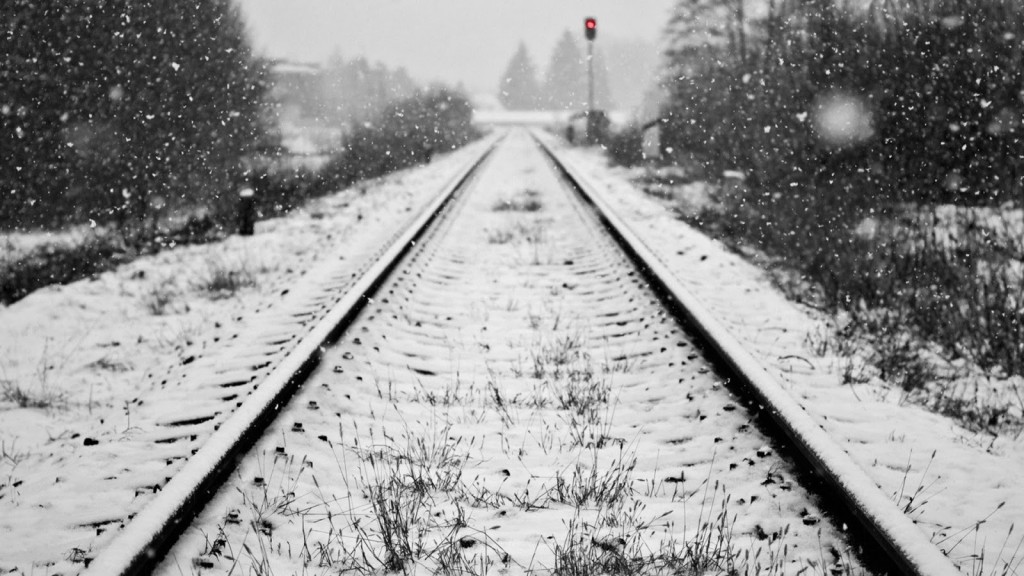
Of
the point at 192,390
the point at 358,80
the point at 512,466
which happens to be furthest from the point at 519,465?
the point at 358,80

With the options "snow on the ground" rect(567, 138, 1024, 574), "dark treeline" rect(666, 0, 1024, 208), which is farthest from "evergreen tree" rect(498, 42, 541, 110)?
"snow on the ground" rect(567, 138, 1024, 574)

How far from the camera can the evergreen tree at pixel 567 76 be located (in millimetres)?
104500

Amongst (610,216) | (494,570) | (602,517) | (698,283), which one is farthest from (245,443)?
(610,216)

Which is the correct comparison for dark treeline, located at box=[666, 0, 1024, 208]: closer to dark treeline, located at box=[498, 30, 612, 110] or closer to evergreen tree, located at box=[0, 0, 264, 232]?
evergreen tree, located at box=[0, 0, 264, 232]

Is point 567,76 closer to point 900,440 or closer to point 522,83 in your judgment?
point 522,83

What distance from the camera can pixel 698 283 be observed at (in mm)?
6176

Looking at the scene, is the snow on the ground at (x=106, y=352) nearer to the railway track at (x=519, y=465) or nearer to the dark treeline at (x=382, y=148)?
the railway track at (x=519, y=465)

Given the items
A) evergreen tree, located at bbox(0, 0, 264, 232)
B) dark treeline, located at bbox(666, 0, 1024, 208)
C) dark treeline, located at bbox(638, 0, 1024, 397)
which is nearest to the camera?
dark treeline, located at bbox(638, 0, 1024, 397)

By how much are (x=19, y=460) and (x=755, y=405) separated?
372 cm

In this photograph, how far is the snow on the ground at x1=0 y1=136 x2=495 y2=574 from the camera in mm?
2754

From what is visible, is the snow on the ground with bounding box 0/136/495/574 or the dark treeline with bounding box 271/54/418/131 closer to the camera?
the snow on the ground with bounding box 0/136/495/574

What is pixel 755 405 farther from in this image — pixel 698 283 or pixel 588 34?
pixel 588 34

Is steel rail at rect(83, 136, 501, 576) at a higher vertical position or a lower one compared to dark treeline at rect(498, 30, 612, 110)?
lower

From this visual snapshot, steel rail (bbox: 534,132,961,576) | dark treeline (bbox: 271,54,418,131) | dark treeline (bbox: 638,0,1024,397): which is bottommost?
steel rail (bbox: 534,132,961,576)
